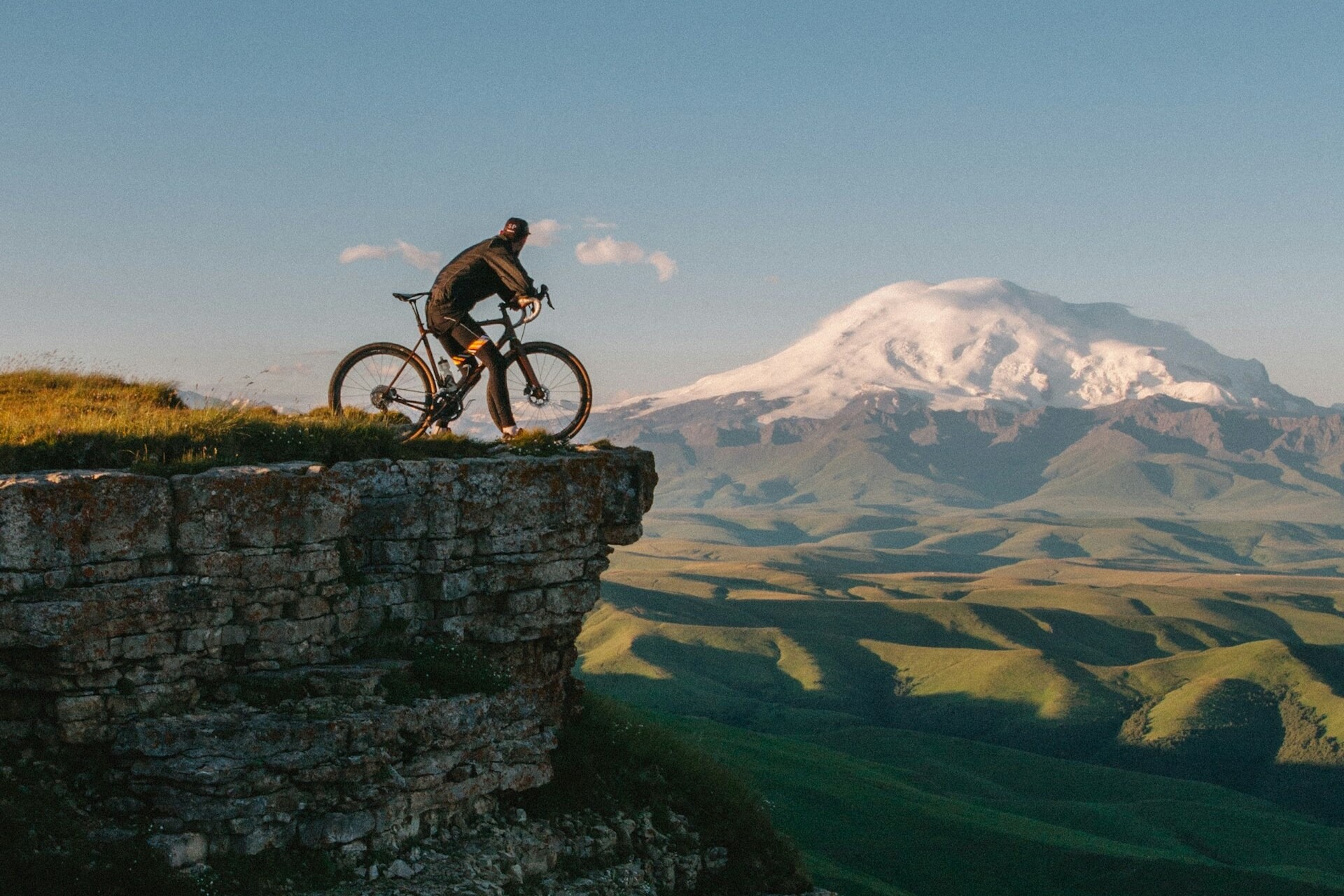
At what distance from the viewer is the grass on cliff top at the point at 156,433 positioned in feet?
49.9

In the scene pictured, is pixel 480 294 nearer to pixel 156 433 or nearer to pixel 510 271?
pixel 510 271

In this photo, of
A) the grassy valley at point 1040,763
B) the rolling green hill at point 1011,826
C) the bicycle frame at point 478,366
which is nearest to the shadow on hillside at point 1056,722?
the grassy valley at point 1040,763

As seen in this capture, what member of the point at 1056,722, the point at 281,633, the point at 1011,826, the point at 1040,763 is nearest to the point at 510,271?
the point at 281,633

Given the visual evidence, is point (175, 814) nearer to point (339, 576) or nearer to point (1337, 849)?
point (339, 576)

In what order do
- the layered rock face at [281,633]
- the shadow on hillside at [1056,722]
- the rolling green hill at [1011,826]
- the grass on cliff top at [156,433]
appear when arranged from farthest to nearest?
the shadow on hillside at [1056,722], the rolling green hill at [1011,826], the grass on cliff top at [156,433], the layered rock face at [281,633]

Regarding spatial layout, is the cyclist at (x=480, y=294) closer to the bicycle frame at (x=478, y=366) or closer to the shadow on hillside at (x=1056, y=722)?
the bicycle frame at (x=478, y=366)

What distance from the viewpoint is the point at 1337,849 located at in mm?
114812

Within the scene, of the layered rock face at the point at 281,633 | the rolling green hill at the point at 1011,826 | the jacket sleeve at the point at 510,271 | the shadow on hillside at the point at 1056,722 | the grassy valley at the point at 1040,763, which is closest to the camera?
the layered rock face at the point at 281,633

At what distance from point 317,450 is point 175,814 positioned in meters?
5.68

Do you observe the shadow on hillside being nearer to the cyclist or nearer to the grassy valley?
the grassy valley

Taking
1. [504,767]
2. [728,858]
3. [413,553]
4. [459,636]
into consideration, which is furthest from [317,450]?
[728,858]

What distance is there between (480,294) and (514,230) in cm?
129

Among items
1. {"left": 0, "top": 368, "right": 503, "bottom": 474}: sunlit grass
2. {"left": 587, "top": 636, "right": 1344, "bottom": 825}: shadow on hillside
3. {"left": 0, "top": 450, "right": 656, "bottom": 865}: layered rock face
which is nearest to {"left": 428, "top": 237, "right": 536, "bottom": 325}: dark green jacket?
{"left": 0, "top": 368, "right": 503, "bottom": 474}: sunlit grass

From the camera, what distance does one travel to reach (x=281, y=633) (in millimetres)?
15477
